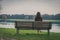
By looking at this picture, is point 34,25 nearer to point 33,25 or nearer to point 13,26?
point 33,25

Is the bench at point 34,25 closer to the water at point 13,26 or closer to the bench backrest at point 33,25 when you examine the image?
the bench backrest at point 33,25

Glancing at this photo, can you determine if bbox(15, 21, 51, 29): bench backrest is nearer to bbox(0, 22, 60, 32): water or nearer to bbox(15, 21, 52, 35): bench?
bbox(15, 21, 52, 35): bench

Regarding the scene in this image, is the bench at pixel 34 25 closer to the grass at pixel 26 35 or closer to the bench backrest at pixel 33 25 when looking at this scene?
the bench backrest at pixel 33 25

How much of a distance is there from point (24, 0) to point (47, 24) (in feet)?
3.84

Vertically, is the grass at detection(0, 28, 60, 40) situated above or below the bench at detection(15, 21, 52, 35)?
below

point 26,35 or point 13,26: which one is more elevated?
point 13,26

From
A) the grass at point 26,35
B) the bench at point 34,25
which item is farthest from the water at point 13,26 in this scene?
the bench at point 34,25

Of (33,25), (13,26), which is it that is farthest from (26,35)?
(13,26)

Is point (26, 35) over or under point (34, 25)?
under

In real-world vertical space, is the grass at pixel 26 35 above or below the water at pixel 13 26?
below

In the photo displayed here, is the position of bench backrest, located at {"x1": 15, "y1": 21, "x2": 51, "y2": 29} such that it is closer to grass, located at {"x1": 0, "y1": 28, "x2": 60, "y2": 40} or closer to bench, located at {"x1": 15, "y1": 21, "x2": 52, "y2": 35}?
bench, located at {"x1": 15, "y1": 21, "x2": 52, "y2": 35}

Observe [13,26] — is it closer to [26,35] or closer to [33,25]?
[26,35]

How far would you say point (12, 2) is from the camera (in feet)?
39.5

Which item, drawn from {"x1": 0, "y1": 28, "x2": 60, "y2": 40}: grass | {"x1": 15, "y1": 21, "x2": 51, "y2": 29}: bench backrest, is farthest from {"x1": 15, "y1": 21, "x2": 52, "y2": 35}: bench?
{"x1": 0, "y1": 28, "x2": 60, "y2": 40}: grass
